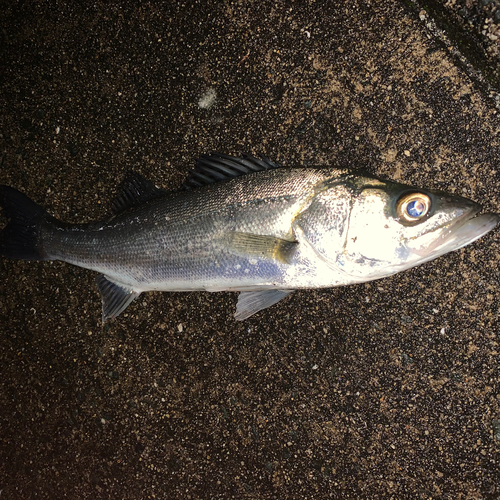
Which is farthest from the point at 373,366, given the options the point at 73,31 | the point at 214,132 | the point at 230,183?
the point at 73,31

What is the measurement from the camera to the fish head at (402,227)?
1847 millimetres

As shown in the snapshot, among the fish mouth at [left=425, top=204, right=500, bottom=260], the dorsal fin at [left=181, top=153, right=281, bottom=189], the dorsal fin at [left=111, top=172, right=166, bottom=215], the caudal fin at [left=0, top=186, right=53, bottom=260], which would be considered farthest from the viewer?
the caudal fin at [left=0, top=186, right=53, bottom=260]

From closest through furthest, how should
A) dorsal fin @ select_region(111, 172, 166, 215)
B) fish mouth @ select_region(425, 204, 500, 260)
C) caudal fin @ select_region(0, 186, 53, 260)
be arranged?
1. fish mouth @ select_region(425, 204, 500, 260)
2. dorsal fin @ select_region(111, 172, 166, 215)
3. caudal fin @ select_region(0, 186, 53, 260)

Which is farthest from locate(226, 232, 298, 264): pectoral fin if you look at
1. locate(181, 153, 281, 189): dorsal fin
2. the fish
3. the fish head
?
locate(181, 153, 281, 189): dorsal fin

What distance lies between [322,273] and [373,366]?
0.90 meters

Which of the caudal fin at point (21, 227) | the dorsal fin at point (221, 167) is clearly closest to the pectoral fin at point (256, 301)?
the dorsal fin at point (221, 167)

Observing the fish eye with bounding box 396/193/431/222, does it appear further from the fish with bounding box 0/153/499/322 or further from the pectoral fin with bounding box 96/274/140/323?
the pectoral fin with bounding box 96/274/140/323

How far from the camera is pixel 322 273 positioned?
6.66ft

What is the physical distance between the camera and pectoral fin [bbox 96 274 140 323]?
8.32 ft

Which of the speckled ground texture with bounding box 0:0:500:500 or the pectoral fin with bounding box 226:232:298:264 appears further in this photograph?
the speckled ground texture with bounding box 0:0:500:500

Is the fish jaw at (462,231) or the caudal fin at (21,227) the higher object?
the fish jaw at (462,231)

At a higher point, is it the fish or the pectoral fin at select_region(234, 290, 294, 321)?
the fish

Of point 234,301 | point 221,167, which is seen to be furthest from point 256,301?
point 221,167

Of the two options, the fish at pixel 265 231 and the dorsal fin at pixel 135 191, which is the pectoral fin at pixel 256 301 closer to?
the fish at pixel 265 231
